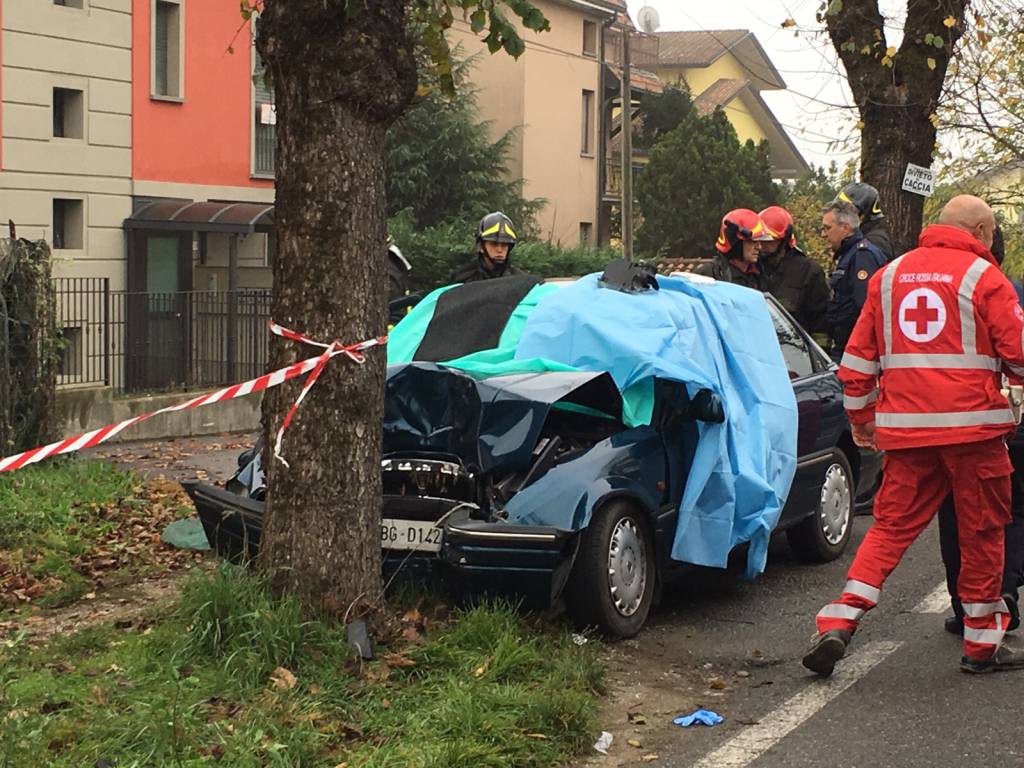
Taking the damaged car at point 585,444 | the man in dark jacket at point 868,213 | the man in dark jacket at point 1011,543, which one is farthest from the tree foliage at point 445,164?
the man in dark jacket at point 1011,543

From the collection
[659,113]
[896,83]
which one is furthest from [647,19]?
[896,83]

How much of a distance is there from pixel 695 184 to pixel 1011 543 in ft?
116

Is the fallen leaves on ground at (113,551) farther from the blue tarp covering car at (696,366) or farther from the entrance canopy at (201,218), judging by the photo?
the entrance canopy at (201,218)

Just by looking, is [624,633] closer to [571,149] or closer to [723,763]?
[723,763]

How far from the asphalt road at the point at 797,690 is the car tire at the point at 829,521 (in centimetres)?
50

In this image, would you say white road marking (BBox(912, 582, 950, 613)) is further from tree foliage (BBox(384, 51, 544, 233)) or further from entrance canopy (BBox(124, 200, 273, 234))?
tree foliage (BBox(384, 51, 544, 233))

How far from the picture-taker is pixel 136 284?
2252cm

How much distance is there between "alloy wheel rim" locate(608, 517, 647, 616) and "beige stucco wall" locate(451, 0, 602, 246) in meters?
29.2

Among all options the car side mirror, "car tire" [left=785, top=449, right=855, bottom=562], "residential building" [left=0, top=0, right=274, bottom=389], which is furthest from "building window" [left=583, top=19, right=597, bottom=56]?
the car side mirror

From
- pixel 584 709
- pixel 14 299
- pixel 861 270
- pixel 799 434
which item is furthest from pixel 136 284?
pixel 584 709

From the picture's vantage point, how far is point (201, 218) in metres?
22.0

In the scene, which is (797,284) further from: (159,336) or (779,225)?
(159,336)

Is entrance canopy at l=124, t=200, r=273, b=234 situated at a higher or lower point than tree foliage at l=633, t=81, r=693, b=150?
lower

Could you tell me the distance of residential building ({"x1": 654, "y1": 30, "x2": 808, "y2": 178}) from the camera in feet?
197
